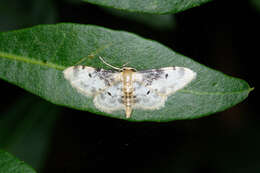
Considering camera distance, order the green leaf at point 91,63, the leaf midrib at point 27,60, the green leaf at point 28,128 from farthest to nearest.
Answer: the green leaf at point 28,128 < the leaf midrib at point 27,60 < the green leaf at point 91,63

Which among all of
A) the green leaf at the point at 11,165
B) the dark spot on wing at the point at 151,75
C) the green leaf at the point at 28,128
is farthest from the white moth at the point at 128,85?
the green leaf at the point at 28,128

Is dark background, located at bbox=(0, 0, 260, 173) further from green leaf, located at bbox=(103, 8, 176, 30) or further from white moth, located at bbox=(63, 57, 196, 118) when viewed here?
white moth, located at bbox=(63, 57, 196, 118)

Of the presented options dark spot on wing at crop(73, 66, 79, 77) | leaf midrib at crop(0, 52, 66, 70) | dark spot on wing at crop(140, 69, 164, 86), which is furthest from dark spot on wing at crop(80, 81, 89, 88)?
dark spot on wing at crop(140, 69, 164, 86)

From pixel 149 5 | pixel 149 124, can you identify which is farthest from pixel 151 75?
pixel 149 124

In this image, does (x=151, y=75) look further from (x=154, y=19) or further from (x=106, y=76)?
(x=154, y=19)

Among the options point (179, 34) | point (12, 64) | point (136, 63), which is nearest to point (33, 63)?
point (12, 64)

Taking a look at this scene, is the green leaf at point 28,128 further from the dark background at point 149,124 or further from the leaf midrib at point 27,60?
the leaf midrib at point 27,60

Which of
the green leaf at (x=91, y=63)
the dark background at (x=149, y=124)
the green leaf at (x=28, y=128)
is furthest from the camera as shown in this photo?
the dark background at (x=149, y=124)
